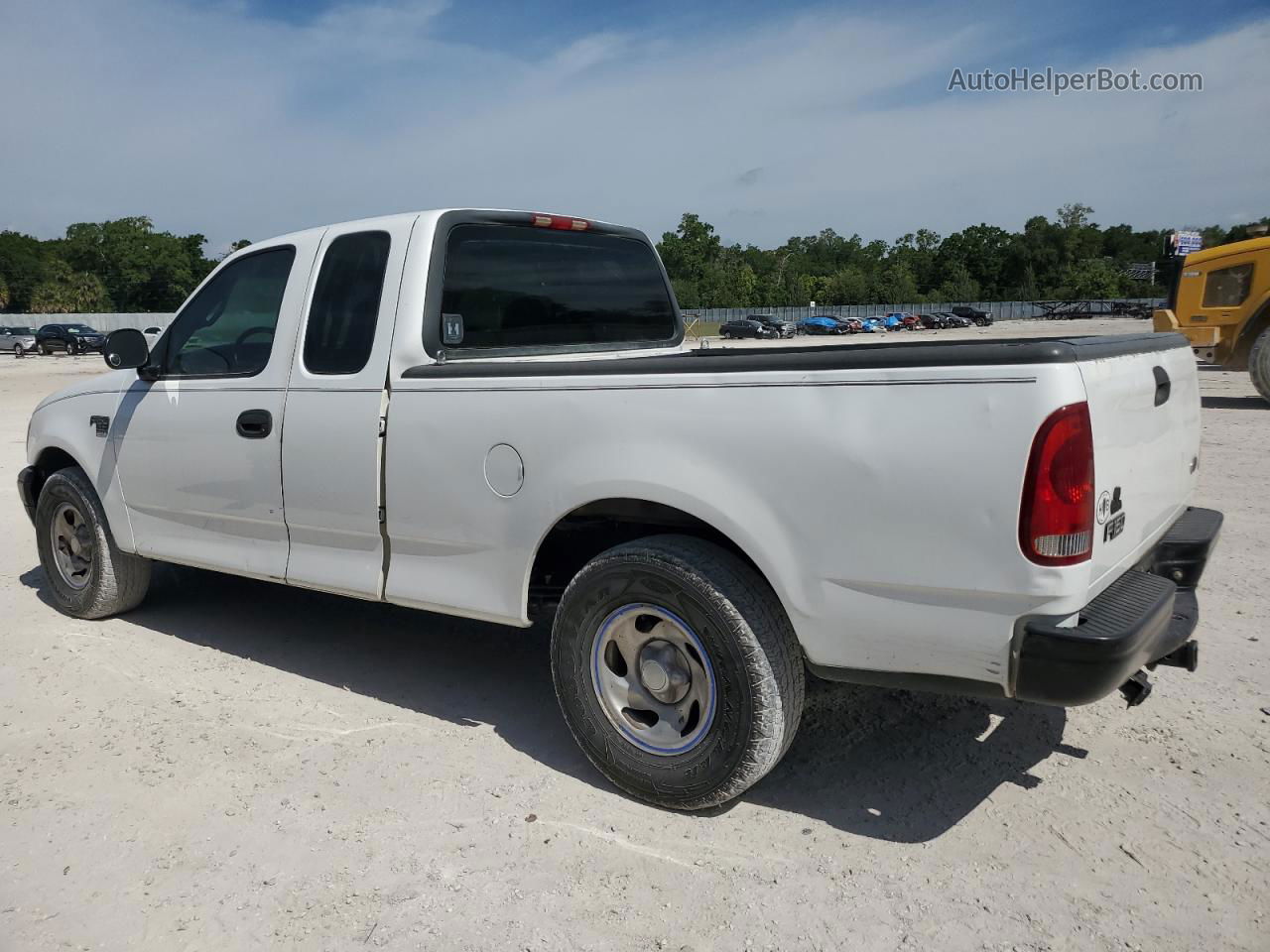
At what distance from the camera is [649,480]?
10.5ft

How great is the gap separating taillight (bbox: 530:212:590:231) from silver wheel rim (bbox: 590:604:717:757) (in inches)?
79.2

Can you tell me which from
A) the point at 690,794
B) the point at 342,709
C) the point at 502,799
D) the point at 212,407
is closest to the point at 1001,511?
the point at 690,794

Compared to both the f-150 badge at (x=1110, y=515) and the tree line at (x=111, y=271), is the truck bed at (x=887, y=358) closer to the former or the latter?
the f-150 badge at (x=1110, y=515)

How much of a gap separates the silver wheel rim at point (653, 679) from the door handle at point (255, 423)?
1866 mm

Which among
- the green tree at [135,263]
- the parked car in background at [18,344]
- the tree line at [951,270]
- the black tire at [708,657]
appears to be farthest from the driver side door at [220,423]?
the green tree at [135,263]

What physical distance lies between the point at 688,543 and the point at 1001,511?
1.02 meters

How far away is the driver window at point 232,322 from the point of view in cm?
454

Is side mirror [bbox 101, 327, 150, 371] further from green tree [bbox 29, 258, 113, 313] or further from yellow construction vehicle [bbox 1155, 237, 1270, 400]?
green tree [bbox 29, 258, 113, 313]

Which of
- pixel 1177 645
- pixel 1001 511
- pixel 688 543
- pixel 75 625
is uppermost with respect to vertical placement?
pixel 1001 511

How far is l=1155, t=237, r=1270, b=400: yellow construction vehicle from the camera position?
15.2 meters

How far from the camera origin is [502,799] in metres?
3.48

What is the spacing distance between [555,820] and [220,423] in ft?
8.01

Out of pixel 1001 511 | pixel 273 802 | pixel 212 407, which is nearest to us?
pixel 1001 511

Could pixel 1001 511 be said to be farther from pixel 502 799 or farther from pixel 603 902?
pixel 502 799
